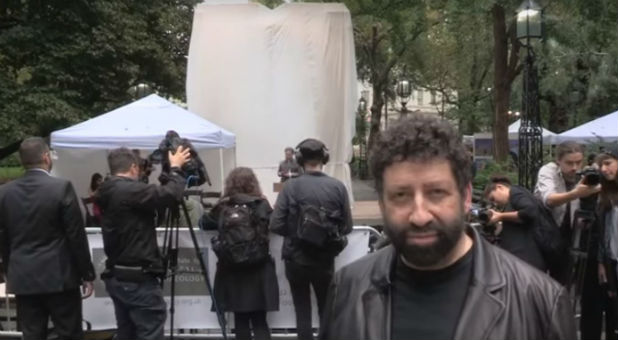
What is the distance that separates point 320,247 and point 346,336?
4971mm

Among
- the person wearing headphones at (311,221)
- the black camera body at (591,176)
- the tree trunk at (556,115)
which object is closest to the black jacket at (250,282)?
the person wearing headphones at (311,221)

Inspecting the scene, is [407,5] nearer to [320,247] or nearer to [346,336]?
[320,247]

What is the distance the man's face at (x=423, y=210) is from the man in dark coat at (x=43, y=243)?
4558mm

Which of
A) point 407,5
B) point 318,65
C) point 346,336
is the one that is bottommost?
point 346,336

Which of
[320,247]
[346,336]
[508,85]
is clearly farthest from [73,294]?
[508,85]

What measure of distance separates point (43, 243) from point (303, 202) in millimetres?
2056

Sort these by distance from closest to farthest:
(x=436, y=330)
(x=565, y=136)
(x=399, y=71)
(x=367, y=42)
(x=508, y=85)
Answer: (x=436, y=330) < (x=565, y=136) < (x=508, y=85) < (x=367, y=42) < (x=399, y=71)

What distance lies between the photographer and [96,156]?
1625 cm

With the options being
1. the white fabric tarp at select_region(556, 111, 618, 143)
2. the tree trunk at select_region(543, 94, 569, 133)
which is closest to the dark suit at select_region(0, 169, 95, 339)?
the white fabric tarp at select_region(556, 111, 618, 143)

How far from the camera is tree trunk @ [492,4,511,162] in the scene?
79.7 feet

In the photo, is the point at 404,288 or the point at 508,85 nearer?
the point at 404,288

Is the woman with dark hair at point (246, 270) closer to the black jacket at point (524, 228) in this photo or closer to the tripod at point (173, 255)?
the tripod at point (173, 255)

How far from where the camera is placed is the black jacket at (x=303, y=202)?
7738 millimetres

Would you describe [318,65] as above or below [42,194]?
above
